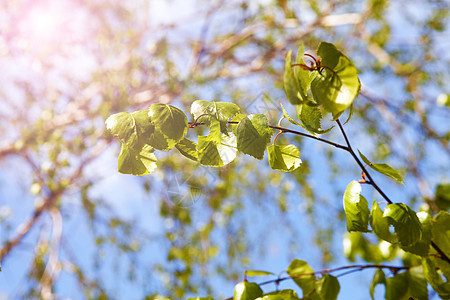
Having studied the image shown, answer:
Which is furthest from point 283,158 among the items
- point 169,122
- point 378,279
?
point 378,279

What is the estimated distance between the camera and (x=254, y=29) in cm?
268

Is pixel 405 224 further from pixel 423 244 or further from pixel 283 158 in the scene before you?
pixel 283 158

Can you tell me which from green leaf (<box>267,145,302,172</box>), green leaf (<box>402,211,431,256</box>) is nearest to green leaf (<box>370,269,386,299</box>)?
green leaf (<box>402,211,431,256</box>)

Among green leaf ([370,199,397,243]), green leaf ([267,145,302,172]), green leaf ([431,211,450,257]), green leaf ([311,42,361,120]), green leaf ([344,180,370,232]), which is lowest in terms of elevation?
green leaf ([431,211,450,257])

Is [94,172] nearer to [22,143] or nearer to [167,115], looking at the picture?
[22,143]

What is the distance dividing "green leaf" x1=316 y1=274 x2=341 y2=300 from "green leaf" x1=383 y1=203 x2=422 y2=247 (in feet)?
0.43

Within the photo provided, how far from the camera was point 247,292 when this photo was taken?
Answer: 47 cm

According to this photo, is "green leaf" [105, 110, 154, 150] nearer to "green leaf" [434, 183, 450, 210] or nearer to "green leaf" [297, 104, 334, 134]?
"green leaf" [297, 104, 334, 134]

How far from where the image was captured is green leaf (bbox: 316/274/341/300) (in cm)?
51

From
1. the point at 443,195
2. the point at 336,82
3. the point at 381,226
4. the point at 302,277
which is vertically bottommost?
the point at 443,195

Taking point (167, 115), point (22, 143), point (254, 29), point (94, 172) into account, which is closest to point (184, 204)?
point (167, 115)

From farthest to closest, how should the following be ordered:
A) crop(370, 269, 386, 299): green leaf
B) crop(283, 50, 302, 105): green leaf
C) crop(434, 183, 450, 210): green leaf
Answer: crop(434, 183, 450, 210): green leaf, crop(370, 269, 386, 299): green leaf, crop(283, 50, 302, 105): green leaf

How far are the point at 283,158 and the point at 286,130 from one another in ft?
0.18

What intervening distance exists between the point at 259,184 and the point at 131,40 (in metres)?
1.76
